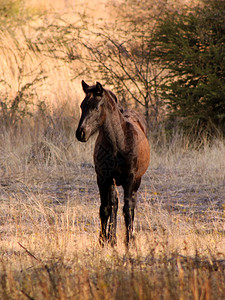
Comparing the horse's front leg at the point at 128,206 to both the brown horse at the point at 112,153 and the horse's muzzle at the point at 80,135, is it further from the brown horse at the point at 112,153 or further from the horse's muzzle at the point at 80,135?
the horse's muzzle at the point at 80,135

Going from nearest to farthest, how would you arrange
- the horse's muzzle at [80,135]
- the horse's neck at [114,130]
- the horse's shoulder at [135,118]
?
the horse's muzzle at [80,135] < the horse's neck at [114,130] < the horse's shoulder at [135,118]

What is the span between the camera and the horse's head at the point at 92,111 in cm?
422

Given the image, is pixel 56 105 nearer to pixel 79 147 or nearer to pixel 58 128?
pixel 58 128

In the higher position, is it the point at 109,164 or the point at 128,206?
the point at 109,164

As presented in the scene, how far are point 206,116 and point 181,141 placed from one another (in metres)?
1.02

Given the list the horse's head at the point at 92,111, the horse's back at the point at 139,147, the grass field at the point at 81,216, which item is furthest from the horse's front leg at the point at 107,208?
the horse's head at the point at 92,111

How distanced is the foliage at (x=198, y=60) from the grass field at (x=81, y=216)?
0.87m

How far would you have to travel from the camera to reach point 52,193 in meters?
8.13

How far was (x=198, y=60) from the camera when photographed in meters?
12.8

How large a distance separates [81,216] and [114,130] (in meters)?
2.12

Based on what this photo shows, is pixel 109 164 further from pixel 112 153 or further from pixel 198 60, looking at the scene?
pixel 198 60

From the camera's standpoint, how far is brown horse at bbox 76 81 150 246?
4484mm

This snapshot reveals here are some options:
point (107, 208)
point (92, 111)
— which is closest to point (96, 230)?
point (107, 208)

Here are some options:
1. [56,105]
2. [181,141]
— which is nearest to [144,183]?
[181,141]
